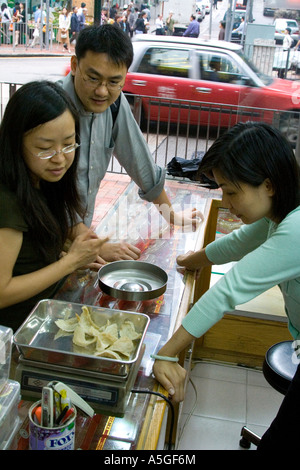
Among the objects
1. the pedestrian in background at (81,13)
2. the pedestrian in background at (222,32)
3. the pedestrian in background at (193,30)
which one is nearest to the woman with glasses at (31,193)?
the pedestrian in background at (222,32)

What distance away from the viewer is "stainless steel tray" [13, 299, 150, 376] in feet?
3.73

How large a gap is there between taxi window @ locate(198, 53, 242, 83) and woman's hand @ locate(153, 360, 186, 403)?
6027 millimetres

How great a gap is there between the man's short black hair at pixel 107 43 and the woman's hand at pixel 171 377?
1118 mm

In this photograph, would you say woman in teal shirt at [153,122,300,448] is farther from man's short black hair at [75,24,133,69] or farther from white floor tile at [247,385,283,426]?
white floor tile at [247,385,283,426]

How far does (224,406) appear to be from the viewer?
8.37 feet

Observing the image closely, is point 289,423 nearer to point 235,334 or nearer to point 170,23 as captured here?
point 235,334

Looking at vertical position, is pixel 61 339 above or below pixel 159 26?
below

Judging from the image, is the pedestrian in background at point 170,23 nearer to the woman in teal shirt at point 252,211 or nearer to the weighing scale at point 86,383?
the woman in teal shirt at point 252,211

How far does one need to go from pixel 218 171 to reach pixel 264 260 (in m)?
0.31

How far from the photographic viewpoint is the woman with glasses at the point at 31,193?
4.54 ft

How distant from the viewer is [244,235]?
1875 mm

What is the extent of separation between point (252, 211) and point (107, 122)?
0.91 m

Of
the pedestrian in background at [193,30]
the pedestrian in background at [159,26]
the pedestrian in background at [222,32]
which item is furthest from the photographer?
the pedestrian in background at [159,26]

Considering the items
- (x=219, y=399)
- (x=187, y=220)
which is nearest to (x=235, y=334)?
(x=219, y=399)
